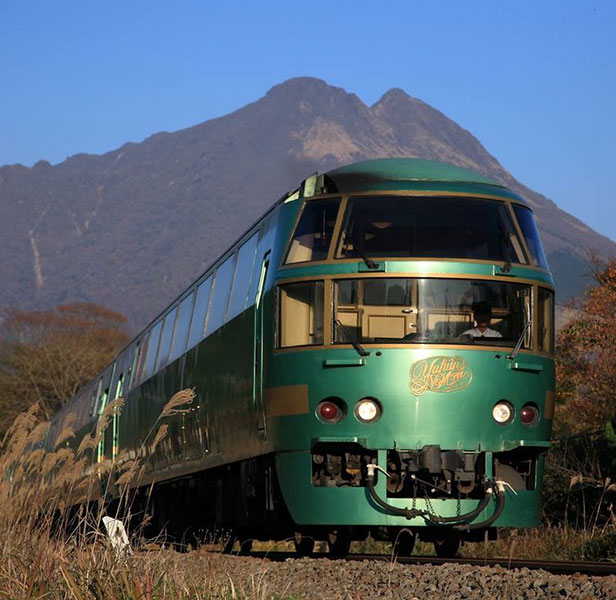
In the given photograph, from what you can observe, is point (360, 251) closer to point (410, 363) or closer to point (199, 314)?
point (410, 363)

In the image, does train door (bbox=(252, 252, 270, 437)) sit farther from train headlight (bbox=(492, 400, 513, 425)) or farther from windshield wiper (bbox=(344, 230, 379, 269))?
train headlight (bbox=(492, 400, 513, 425))

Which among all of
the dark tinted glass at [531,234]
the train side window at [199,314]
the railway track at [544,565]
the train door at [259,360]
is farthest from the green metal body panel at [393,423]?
the train side window at [199,314]

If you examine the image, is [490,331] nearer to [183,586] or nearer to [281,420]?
[281,420]

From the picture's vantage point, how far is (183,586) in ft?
22.6

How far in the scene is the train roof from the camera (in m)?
11.2

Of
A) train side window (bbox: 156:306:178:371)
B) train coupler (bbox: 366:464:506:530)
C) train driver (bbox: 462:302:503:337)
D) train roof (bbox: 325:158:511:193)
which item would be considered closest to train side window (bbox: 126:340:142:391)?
train side window (bbox: 156:306:178:371)

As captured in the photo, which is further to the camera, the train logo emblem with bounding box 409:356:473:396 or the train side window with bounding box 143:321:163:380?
the train side window with bounding box 143:321:163:380

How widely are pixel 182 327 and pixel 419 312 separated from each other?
6.20 meters

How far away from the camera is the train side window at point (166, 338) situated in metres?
17.1

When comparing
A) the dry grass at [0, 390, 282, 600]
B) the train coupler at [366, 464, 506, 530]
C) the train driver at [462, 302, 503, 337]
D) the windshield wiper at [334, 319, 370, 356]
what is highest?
the train driver at [462, 302, 503, 337]

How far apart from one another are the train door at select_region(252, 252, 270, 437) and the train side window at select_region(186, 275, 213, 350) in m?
3.06

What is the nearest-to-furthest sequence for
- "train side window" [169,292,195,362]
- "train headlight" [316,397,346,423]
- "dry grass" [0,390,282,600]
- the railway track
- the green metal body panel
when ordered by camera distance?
"dry grass" [0,390,282,600]
the railway track
the green metal body panel
"train headlight" [316,397,346,423]
"train side window" [169,292,195,362]

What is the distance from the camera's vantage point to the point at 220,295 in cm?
1394

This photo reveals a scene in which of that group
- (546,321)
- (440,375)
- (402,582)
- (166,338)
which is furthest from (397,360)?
(166,338)
